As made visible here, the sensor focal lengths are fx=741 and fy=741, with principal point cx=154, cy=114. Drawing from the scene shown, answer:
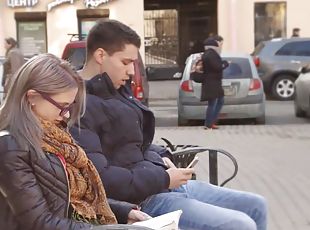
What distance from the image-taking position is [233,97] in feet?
46.0

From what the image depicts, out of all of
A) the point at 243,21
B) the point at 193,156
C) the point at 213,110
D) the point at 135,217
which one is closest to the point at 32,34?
the point at 243,21

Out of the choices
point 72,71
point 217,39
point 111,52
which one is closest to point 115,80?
point 111,52

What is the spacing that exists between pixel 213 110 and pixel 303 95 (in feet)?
9.55

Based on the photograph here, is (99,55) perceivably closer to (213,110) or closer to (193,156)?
(193,156)

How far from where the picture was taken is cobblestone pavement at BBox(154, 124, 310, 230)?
6.87 m

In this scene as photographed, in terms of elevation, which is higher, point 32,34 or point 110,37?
point 110,37

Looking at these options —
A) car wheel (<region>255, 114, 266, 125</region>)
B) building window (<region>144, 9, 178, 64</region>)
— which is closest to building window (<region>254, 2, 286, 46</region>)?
building window (<region>144, 9, 178, 64</region>)

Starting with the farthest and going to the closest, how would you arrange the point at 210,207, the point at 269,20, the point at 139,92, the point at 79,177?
the point at 269,20 → the point at 139,92 → the point at 210,207 → the point at 79,177

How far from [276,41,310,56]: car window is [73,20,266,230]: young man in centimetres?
1760

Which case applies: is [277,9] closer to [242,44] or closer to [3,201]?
[242,44]

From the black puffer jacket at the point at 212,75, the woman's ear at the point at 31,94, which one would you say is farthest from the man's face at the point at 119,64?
the black puffer jacket at the point at 212,75

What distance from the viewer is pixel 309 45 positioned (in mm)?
21219

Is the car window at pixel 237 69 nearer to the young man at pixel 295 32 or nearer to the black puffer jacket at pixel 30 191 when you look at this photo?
the young man at pixel 295 32

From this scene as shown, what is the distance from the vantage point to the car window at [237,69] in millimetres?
14156
